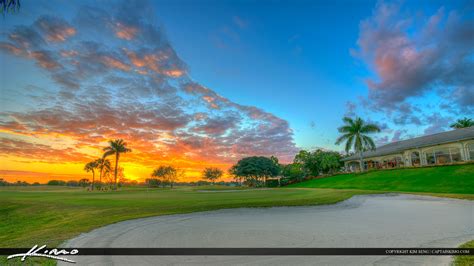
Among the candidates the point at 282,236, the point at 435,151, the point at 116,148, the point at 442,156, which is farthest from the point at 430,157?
the point at 116,148

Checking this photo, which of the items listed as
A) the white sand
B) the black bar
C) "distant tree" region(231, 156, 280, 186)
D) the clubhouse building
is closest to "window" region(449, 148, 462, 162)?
the clubhouse building

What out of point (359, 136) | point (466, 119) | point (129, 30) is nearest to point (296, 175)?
point (359, 136)

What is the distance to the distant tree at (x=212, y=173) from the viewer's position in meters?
115

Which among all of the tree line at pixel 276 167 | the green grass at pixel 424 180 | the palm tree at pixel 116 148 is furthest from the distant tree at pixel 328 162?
the palm tree at pixel 116 148

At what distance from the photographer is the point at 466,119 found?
67062mm

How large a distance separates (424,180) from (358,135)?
831 inches

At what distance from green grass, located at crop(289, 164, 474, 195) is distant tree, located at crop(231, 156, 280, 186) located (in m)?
38.5

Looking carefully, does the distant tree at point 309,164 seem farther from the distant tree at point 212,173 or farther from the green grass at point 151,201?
the distant tree at point 212,173

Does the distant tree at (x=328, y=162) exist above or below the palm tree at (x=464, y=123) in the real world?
below

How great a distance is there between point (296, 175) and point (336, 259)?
7594 centimetres

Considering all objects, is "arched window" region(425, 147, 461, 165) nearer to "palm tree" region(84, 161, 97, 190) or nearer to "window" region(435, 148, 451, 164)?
"window" region(435, 148, 451, 164)

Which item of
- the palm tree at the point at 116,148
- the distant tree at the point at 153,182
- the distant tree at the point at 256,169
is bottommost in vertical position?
the distant tree at the point at 153,182

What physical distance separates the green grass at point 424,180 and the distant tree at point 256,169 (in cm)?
3846
